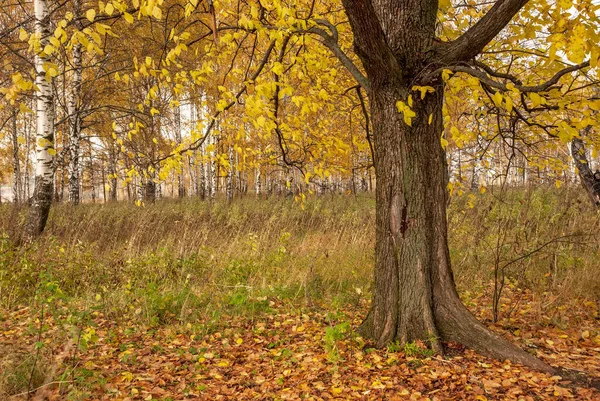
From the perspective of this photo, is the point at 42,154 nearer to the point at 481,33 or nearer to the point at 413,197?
the point at 413,197

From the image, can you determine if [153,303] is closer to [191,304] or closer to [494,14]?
[191,304]

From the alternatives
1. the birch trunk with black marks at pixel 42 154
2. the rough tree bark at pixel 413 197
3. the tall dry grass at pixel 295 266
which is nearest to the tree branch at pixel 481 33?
the rough tree bark at pixel 413 197

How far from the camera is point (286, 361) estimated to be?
11.2 feet

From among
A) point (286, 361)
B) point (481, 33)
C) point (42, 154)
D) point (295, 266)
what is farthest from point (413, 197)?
point (42, 154)

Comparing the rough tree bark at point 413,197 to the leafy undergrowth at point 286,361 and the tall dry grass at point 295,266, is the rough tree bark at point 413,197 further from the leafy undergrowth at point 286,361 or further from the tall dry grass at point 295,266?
the tall dry grass at point 295,266

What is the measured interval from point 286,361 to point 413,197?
5.87ft

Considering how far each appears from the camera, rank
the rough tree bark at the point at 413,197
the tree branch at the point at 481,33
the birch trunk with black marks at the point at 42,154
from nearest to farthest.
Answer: the tree branch at the point at 481,33 < the rough tree bark at the point at 413,197 < the birch trunk with black marks at the point at 42,154

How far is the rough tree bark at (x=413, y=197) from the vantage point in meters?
3.27

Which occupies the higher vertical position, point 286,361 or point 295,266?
point 295,266

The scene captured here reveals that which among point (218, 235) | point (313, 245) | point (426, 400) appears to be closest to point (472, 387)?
point (426, 400)

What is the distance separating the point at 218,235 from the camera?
8.37 m

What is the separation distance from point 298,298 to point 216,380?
6.48 ft

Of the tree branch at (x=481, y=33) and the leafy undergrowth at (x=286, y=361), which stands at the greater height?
the tree branch at (x=481, y=33)

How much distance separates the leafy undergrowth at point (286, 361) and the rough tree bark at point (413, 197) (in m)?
0.19
